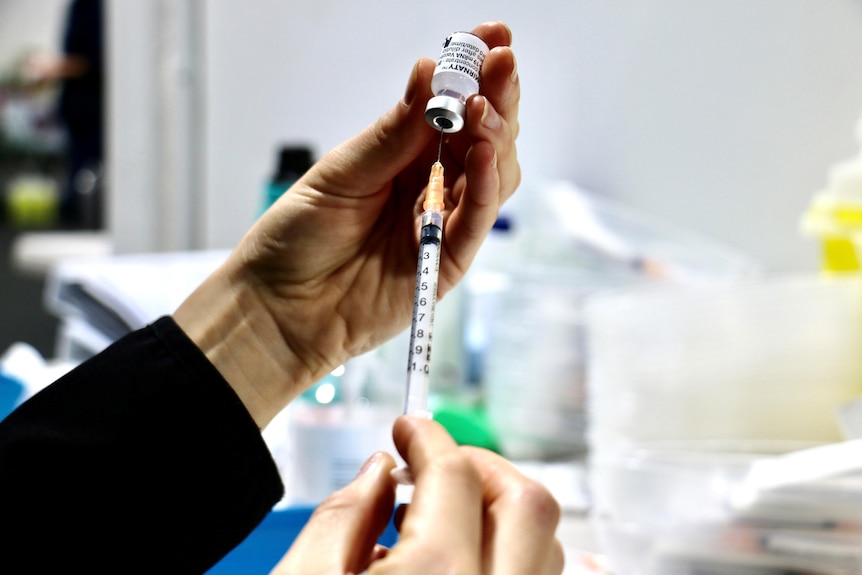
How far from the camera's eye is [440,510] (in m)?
0.35

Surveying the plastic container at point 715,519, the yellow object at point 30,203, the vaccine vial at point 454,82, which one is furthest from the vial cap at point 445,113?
the yellow object at point 30,203

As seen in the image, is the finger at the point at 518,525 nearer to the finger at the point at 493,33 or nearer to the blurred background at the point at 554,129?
the finger at the point at 493,33

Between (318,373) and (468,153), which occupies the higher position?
(468,153)

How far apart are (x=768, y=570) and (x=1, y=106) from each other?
5.70 metres

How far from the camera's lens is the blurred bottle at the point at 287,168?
3.54ft

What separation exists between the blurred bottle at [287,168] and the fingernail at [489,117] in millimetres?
579

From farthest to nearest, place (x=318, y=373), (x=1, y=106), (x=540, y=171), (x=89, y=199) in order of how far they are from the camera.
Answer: (x=1, y=106)
(x=89, y=199)
(x=540, y=171)
(x=318, y=373)

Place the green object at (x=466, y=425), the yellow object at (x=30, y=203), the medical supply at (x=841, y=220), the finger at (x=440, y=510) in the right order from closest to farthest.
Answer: the finger at (x=440, y=510)
the medical supply at (x=841, y=220)
the green object at (x=466, y=425)
the yellow object at (x=30, y=203)

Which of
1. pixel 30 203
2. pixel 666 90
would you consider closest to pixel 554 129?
pixel 666 90

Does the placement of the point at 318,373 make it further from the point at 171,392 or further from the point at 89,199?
the point at 89,199

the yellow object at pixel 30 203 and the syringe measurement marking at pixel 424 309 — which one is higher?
the yellow object at pixel 30 203

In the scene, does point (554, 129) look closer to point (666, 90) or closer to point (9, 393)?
point (666, 90)

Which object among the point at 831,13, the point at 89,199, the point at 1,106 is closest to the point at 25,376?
the point at 831,13

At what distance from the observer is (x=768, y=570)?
624 millimetres
